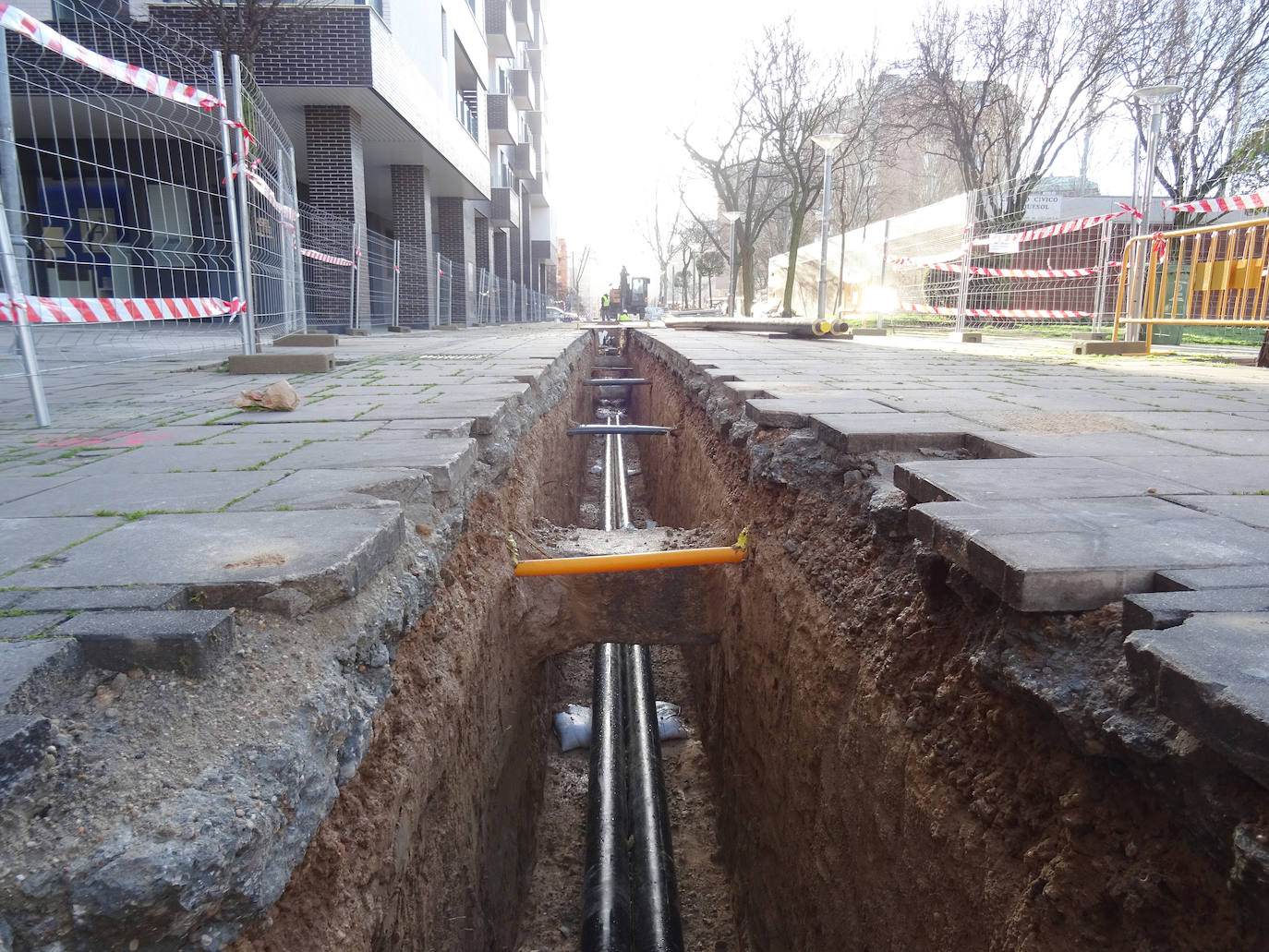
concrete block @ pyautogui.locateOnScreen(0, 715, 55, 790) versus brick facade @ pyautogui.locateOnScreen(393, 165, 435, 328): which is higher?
brick facade @ pyautogui.locateOnScreen(393, 165, 435, 328)

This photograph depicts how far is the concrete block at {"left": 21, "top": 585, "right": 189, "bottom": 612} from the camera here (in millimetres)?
1495

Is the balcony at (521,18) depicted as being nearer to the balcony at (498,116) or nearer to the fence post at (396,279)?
the balcony at (498,116)

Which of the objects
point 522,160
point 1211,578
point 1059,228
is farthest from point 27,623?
point 522,160

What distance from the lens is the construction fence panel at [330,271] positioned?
12234mm

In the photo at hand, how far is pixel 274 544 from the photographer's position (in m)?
1.83

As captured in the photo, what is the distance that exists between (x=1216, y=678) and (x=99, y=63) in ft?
17.9

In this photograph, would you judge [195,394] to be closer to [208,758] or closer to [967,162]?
[208,758]

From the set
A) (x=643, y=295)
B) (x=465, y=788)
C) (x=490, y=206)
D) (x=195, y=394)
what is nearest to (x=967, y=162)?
(x=490, y=206)

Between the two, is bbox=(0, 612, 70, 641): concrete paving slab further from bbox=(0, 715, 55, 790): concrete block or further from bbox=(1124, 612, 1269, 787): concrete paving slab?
bbox=(1124, 612, 1269, 787): concrete paving slab

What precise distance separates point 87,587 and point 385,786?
72cm

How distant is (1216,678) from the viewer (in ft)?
3.47

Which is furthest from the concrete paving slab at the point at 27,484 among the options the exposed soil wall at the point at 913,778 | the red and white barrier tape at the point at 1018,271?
the red and white barrier tape at the point at 1018,271

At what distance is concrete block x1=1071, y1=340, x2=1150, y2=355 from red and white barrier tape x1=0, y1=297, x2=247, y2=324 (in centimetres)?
836

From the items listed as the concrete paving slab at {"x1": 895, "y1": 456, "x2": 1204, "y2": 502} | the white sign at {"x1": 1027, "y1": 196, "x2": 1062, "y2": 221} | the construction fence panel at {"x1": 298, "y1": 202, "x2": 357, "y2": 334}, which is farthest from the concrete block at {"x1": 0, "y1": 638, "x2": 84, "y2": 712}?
the white sign at {"x1": 1027, "y1": 196, "x2": 1062, "y2": 221}
